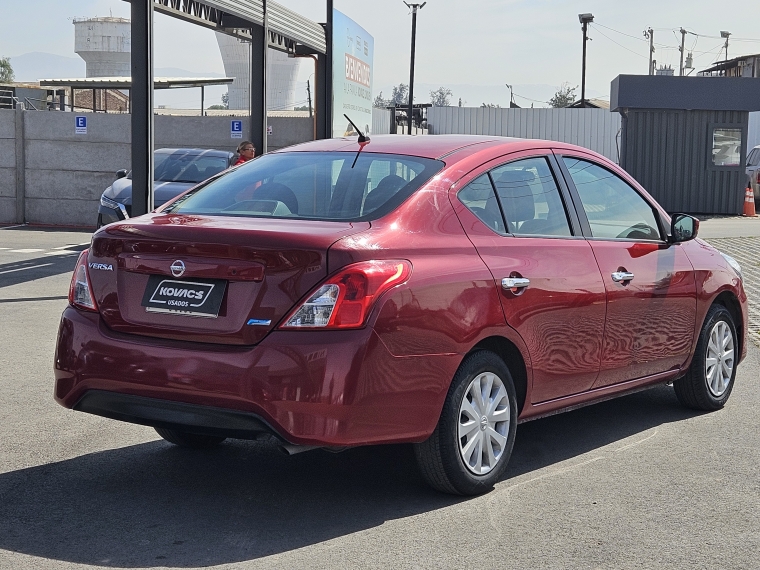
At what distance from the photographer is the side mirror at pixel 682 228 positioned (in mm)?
6602

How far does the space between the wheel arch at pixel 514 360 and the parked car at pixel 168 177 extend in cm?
1324

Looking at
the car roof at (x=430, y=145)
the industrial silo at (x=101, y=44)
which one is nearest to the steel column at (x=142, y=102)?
the car roof at (x=430, y=145)

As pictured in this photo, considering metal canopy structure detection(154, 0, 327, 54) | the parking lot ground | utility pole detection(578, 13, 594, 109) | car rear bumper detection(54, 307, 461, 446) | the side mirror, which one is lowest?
the parking lot ground

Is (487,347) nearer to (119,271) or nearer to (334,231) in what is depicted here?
(334,231)

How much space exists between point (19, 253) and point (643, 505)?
13840mm

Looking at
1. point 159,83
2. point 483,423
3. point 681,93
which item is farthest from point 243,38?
point 159,83

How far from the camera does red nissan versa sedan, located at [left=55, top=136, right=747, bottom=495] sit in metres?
4.42

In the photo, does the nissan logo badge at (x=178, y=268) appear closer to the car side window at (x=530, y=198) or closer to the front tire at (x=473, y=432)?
the front tire at (x=473, y=432)

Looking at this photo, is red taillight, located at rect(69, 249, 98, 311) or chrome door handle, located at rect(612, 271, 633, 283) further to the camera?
chrome door handle, located at rect(612, 271, 633, 283)

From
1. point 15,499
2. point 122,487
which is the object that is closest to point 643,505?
point 122,487

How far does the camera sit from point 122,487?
508 cm

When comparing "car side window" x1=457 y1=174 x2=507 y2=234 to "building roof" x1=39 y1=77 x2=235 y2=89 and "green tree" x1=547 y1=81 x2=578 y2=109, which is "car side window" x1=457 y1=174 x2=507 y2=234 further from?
"green tree" x1=547 y1=81 x2=578 y2=109

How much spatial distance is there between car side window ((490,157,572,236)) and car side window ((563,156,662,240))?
0.25 meters

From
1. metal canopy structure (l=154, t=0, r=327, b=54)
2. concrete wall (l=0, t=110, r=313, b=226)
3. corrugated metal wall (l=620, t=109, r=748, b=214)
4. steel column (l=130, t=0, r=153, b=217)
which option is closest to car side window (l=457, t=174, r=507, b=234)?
steel column (l=130, t=0, r=153, b=217)
